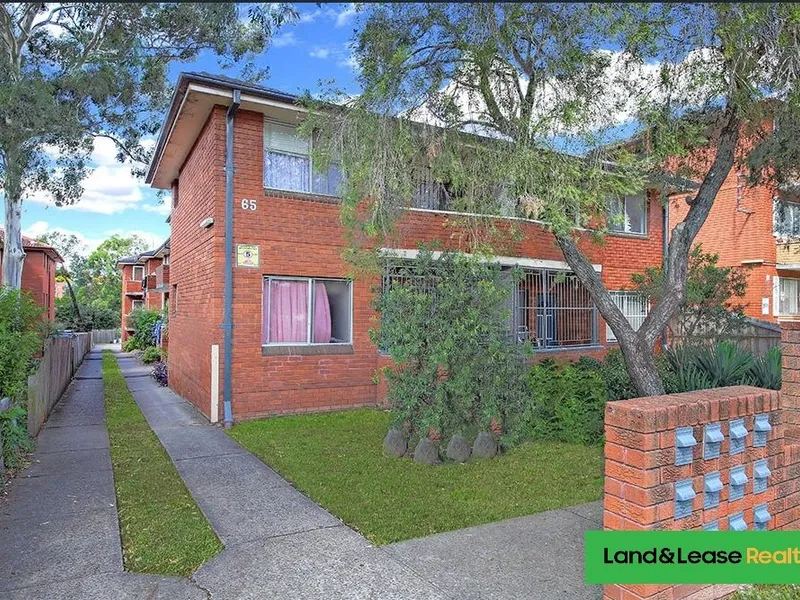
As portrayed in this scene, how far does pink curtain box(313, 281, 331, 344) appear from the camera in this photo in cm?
1013

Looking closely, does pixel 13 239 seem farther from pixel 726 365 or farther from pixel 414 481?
pixel 726 365

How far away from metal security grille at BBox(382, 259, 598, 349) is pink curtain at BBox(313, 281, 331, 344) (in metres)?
3.71

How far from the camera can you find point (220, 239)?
9.11 m

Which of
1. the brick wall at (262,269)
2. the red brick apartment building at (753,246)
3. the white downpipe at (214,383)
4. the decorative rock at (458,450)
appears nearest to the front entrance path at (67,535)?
the white downpipe at (214,383)

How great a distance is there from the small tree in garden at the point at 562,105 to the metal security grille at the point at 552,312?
4.74 meters

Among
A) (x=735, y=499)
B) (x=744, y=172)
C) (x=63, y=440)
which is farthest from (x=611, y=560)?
(x=744, y=172)

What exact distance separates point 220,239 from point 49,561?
5.90 m

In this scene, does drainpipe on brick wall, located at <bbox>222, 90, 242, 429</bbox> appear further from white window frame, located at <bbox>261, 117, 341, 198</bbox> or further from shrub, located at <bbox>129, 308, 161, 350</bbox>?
shrub, located at <bbox>129, 308, 161, 350</bbox>

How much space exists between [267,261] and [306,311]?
3.78 feet

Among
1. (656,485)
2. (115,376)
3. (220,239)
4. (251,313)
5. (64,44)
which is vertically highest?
(64,44)

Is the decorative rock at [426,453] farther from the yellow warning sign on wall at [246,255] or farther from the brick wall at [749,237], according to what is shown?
the brick wall at [749,237]

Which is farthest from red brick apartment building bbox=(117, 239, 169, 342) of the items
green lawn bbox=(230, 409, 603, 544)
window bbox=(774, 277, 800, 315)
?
window bbox=(774, 277, 800, 315)

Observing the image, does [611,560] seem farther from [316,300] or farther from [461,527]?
[316,300]

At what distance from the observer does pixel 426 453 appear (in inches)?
257
